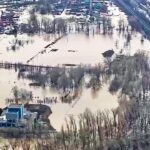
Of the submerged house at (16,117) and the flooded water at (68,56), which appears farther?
the flooded water at (68,56)

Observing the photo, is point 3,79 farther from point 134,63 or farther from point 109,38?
point 109,38

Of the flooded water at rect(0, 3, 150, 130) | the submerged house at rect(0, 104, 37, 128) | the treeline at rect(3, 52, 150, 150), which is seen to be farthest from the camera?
the flooded water at rect(0, 3, 150, 130)

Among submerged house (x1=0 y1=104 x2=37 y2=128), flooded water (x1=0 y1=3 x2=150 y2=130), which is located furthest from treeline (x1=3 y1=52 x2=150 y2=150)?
submerged house (x1=0 y1=104 x2=37 y2=128)

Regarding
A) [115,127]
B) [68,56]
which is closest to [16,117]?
[115,127]

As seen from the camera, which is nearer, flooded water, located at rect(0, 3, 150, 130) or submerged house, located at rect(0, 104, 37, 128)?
submerged house, located at rect(0, 104, 37, 128)

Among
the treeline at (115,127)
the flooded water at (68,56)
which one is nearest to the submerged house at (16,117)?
the flooded water at (68,56)

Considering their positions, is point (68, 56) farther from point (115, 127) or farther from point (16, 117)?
point (115, 127)

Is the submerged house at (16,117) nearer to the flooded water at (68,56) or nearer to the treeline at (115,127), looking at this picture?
the flooded water at (68,56)

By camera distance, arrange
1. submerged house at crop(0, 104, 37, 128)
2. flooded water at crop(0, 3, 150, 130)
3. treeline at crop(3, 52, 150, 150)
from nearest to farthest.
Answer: treeline at crop(3, 52, 150, 150)
submerged house at crop(0, 104, 37, 128)
flooded water at crop(0, 3, 150, 130)

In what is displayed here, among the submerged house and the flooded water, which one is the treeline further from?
the submerged house
